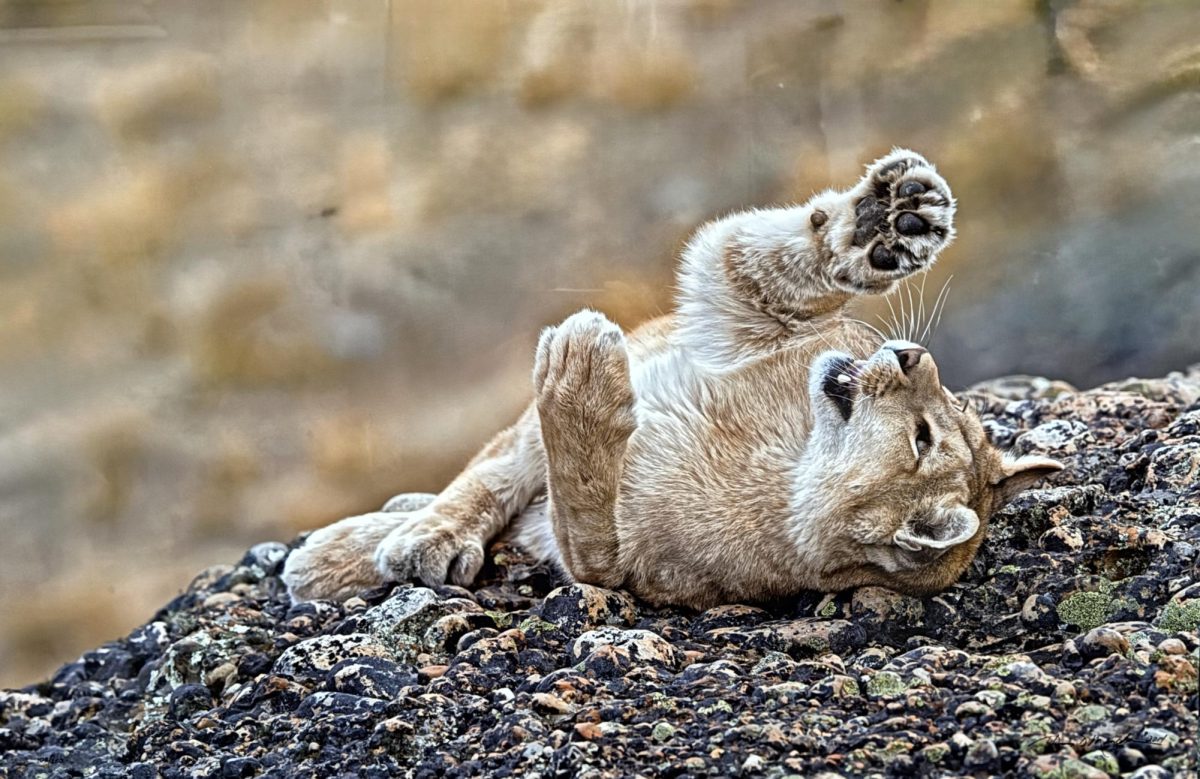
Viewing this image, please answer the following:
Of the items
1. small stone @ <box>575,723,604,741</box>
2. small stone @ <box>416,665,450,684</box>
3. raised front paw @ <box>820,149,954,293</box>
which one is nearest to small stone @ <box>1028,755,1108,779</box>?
small stone @ <box>575,723,604,741</box>

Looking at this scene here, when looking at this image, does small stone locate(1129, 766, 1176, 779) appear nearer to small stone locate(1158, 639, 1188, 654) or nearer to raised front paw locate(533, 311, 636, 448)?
small stone locate(1158, 639, 1188, 654)

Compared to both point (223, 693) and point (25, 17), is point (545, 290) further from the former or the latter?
point (25, 17)

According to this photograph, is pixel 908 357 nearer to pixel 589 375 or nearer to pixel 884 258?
pixel 884 258

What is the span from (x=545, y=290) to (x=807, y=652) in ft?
6.71

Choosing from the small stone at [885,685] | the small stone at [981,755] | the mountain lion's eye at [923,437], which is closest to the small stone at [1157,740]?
the small stone at [981,755]

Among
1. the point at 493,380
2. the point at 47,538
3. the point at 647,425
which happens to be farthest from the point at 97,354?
the point at 647,425

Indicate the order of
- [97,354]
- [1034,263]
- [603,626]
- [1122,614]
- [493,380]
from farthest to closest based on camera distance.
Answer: [97,354]
[493,380]
[1034,263]
[603,626]
[1122,614]

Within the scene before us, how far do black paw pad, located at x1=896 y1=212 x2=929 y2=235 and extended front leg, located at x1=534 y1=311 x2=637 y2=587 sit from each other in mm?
1106

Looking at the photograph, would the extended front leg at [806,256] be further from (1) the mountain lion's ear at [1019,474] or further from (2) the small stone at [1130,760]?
(2) the small stone at [1130,760]

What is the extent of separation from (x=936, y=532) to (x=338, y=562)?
260cm

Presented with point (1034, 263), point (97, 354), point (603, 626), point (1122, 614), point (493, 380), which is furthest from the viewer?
point (97, 354)

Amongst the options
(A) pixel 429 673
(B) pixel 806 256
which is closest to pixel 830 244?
(B) pixel 806 256

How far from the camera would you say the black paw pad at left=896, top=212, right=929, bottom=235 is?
4.49m

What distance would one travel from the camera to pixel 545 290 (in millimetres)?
5289
